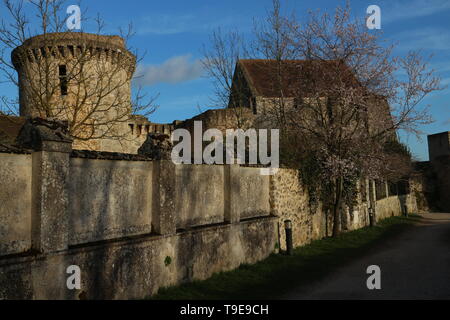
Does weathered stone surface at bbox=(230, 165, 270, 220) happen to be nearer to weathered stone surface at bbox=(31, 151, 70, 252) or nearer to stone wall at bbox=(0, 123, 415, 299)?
stone wall at bbox=(0, 123, 415, 299)

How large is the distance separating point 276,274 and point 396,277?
8.23 feet

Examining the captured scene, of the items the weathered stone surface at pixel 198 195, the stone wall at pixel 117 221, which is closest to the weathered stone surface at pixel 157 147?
the stone wall at pixel 117 221

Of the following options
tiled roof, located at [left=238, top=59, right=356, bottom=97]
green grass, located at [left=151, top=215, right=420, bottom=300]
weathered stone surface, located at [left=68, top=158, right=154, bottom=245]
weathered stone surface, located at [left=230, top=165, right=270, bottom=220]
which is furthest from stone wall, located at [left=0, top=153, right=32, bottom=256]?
tiled roof, located at [left=238, top=59, right=356, bottom=97]

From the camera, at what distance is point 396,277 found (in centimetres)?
789

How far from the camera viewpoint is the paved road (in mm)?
6668

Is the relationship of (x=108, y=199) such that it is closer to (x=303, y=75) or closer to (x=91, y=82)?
(x=303, y=75)

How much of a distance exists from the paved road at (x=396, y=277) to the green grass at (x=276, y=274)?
417 millimetres

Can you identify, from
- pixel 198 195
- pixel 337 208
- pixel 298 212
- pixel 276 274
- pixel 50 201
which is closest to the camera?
pixel 50 201

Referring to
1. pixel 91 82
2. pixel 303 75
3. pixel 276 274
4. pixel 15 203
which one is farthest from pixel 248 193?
pixel 91 82

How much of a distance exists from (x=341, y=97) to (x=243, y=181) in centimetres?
579

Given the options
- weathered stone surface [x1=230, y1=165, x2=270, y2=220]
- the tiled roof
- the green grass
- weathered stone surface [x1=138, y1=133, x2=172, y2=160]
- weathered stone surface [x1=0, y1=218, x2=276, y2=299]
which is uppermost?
the tiled roof

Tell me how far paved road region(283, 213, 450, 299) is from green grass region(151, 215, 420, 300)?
417 mm

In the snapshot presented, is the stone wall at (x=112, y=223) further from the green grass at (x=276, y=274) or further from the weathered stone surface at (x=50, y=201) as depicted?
the green grass at (x=276, y=274)

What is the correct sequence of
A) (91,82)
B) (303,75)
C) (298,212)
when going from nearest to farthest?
(298,212), (303,75), (91,82)
